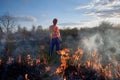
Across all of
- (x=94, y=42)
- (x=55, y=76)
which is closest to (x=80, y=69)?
(x=55, y=76)

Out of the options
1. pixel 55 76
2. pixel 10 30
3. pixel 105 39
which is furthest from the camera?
pixel 10 30

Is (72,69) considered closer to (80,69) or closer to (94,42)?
(80,69)

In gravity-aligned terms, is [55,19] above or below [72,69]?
above

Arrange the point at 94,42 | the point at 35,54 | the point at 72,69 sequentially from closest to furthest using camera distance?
the point at 72,69, the point at 35,54, the point at 94,42

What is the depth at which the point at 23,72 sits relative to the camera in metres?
11.6

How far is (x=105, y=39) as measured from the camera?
19969 millimetres

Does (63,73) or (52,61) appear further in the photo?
(52,61)

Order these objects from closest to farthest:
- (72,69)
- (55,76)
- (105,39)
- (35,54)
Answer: (55,76) < (72,69) < (35,54) < (105,39)

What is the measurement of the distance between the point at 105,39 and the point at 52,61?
23.5 feet

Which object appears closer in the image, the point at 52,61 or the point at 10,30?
the point at 52,61

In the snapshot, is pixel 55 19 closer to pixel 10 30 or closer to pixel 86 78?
pixel 86 78

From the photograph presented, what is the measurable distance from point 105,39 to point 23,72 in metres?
9.70

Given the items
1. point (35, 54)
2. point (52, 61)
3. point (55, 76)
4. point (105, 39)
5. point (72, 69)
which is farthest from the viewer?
point (105, 39)

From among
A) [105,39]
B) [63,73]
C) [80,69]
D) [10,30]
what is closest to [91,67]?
[80,69]
